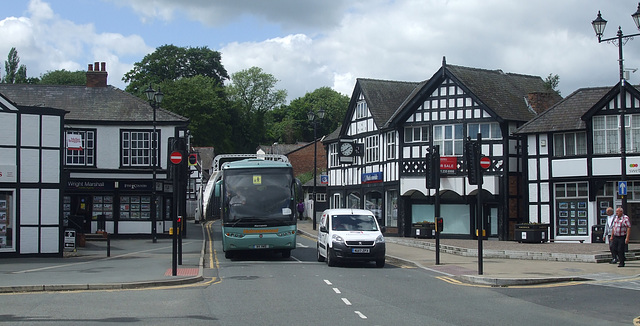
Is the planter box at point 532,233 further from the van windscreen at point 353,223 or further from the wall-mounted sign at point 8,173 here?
the wall-mounted sign at point 8,173

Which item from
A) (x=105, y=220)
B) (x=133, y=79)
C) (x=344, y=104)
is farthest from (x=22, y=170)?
(x=344, y=104)

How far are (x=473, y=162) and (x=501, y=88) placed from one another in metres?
22.2

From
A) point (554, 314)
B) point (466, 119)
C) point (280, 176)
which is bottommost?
point (554, 314)

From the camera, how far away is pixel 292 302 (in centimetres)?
1323

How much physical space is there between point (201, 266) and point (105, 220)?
1804 centimetres

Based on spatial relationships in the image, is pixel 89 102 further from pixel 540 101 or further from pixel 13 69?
pixel 13 69

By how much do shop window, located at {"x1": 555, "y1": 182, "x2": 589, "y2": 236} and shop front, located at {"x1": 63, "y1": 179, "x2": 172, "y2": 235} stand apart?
851 inches

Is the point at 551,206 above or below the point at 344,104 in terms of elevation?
below

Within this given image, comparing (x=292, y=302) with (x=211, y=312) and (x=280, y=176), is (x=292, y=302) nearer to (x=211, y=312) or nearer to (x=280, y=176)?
(x=211, y=312)

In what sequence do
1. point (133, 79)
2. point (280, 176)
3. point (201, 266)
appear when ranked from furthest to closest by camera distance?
1. point (133, 79)
2. point (280, 176)
3. point (201, 266)

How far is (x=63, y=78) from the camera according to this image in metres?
87.7

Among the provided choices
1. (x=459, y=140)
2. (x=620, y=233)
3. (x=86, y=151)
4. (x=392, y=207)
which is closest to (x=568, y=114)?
(x=459, y=140)

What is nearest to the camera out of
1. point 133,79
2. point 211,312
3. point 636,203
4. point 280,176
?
point 211,312

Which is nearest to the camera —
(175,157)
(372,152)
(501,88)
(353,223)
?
(175,157)
